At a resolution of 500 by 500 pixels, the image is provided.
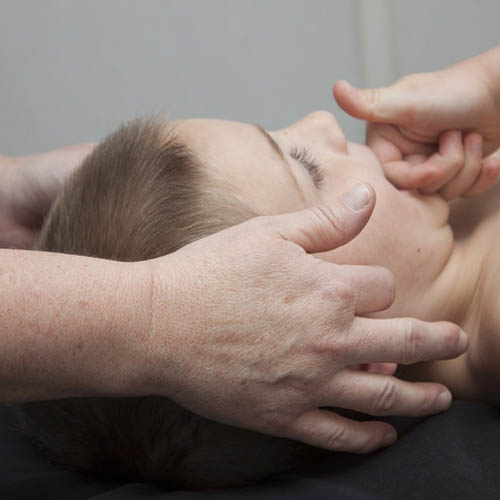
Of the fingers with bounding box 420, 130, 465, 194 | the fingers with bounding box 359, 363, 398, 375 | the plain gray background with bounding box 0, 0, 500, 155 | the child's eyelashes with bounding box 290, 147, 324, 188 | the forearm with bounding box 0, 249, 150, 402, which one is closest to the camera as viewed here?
the forearm with bounding box 0, 249, 150, 402

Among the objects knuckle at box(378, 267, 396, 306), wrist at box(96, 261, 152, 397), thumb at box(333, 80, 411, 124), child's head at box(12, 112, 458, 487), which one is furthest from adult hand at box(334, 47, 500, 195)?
wrist at box(96, 261, 152, 397)

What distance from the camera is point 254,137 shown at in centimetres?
98

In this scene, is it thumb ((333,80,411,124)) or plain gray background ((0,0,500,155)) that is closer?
thumb ((333,80,411,124))

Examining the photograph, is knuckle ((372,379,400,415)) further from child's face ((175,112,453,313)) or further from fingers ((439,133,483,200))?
fingers ((439,133,483,200))

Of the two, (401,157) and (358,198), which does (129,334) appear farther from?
(401,157)

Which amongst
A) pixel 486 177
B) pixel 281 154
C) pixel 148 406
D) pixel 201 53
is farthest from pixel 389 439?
pixel 201 53

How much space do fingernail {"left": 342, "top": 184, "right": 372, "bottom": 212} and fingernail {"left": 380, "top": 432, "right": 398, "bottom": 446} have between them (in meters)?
0.30

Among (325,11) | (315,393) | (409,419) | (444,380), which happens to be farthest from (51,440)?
(325,11)

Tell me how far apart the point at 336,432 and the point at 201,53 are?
149cm

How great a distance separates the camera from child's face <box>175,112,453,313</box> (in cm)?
93

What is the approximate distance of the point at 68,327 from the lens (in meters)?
0.69

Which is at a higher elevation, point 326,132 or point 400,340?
point 326,132

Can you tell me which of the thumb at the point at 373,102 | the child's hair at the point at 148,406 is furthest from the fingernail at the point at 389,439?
the thumb at the point at 373,102

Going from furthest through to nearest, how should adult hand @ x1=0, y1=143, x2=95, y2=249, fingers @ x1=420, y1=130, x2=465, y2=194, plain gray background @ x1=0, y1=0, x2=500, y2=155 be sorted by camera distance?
plain gray background @ x1=0, y1=0, x2=500, y2=155 → adult hand @ x1=0, y1=143, x2=95, y2=249 → fingers @ x1=420, y1=130, x2=465, y2=194
